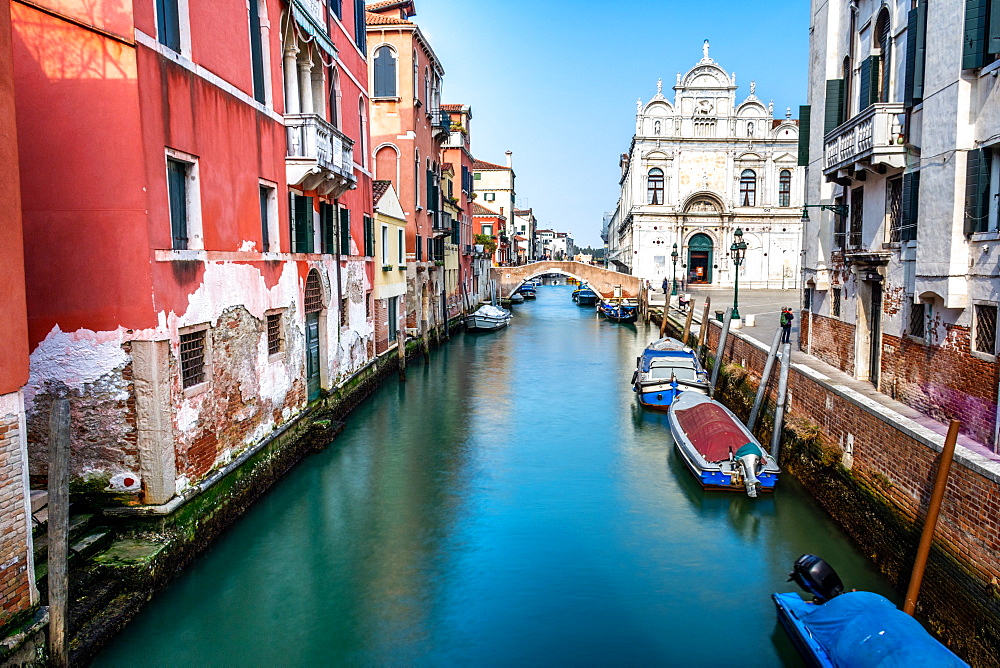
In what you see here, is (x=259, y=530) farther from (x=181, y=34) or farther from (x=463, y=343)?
(x=463, y=343)

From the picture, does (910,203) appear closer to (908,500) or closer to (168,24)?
(908,500)

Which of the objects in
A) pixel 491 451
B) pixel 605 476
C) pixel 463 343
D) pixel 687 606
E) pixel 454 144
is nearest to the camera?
pixel 687 606

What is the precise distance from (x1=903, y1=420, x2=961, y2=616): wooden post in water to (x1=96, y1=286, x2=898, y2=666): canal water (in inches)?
37.2

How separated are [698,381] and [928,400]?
20.8 ft

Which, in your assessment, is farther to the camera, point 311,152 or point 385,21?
point 385,21

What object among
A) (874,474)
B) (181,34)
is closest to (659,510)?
(874,474)

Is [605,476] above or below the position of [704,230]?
below

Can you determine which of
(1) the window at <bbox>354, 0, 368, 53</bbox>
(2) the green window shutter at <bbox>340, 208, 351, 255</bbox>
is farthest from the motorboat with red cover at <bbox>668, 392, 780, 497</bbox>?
(1) the window at <bbox>354, 0, 368, 53</bbox>

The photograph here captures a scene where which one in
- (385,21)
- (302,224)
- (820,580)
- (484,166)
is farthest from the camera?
(484,166)

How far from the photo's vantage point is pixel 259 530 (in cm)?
820

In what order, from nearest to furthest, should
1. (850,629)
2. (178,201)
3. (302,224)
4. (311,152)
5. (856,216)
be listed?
(850,629) < (178,201) < (311,152) < (302,224) < (856,216)

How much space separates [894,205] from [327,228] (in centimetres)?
922

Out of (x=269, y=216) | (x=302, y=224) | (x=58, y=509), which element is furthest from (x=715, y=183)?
(x=58, y=509)

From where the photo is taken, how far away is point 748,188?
40.1 meters
